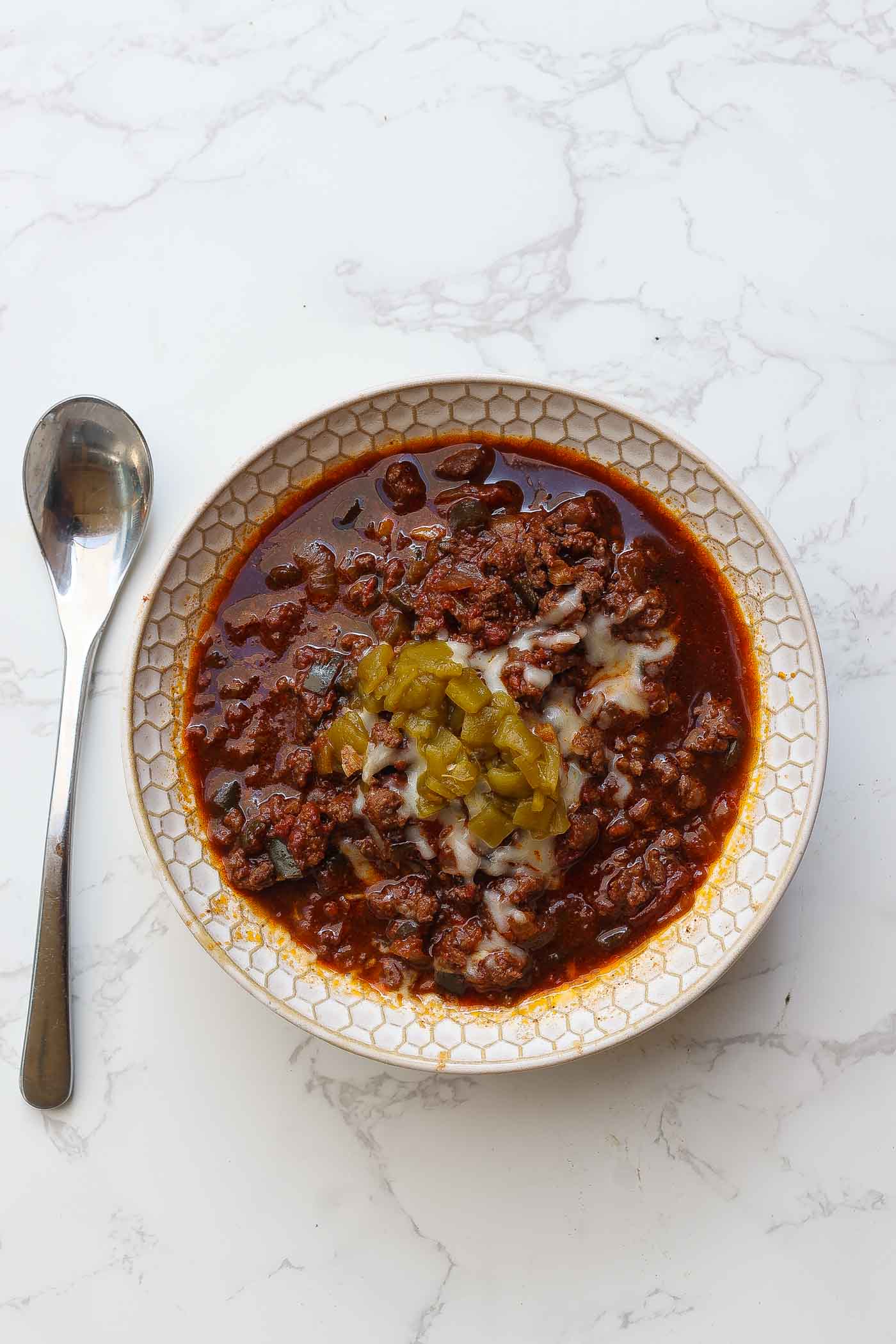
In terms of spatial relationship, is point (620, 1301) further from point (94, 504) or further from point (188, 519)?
point (94, 504)

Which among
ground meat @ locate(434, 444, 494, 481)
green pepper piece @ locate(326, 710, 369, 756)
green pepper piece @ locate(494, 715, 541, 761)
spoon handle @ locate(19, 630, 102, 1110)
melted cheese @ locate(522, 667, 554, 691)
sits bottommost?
spoon handle @ locate(19, 630, 102, 1110)

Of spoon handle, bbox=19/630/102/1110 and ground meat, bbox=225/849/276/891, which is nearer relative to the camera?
ground meat, bbox=225/849/276/891

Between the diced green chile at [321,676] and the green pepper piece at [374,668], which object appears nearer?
the green pepper piece at [374,668]

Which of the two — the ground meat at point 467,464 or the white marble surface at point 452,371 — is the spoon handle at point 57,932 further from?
the ground meat at point 467,464

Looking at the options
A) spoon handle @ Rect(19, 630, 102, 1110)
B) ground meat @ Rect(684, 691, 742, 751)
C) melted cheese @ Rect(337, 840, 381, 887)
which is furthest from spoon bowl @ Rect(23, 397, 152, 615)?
ground meat @ Rect(684, 691, 742, 751)

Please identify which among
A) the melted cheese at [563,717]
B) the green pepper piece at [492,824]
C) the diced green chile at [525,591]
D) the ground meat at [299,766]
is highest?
the diced green chile at [525,591]

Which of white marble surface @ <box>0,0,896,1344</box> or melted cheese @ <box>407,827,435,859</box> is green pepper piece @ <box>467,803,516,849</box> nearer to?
melted cheese @ <box>407,827,435,859</box>

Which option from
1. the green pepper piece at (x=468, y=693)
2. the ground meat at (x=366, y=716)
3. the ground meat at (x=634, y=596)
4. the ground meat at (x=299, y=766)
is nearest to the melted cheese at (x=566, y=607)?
the ground meat at (x=366, y=716)
